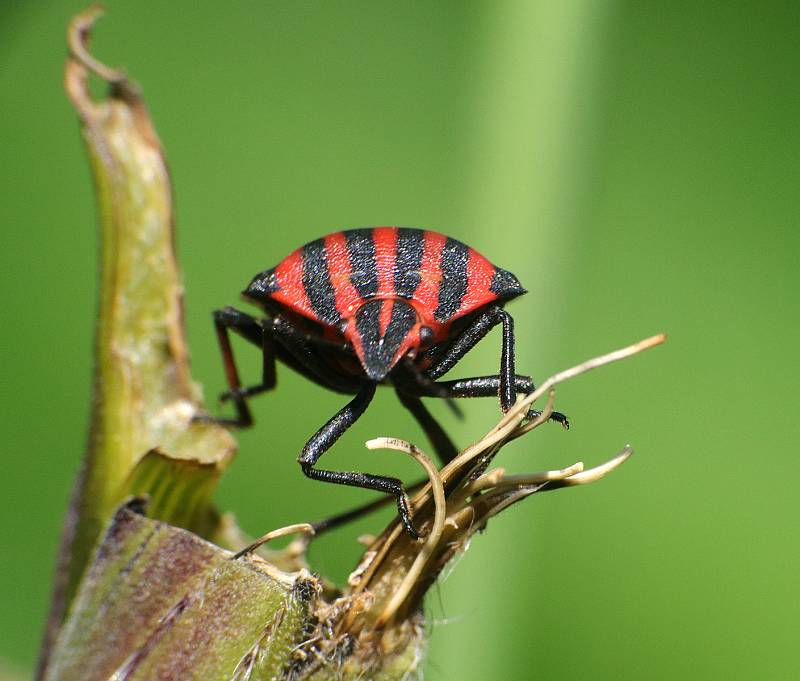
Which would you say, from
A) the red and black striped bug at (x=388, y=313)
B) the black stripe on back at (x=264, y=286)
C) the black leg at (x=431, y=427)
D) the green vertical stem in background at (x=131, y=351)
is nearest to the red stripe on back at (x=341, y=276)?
the red and black striped bug at (x=388, y=313)

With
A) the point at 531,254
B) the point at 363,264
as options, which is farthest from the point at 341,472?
the point at 531,254

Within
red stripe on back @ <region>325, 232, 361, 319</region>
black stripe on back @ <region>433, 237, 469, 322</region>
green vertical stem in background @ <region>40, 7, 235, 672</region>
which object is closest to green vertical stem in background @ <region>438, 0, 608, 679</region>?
black stripe on back @ <region>433, 237, 469, 322</region>

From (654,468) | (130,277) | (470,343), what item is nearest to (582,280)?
(654,468)

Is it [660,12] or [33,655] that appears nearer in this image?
[33,655]

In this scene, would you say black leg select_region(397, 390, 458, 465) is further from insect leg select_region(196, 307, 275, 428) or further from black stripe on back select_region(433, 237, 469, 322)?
insect leg select_region(196, 307, 275, 428)

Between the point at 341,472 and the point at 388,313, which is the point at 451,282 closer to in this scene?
the point at 388,313

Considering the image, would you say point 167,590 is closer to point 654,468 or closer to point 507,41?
point 654,468
